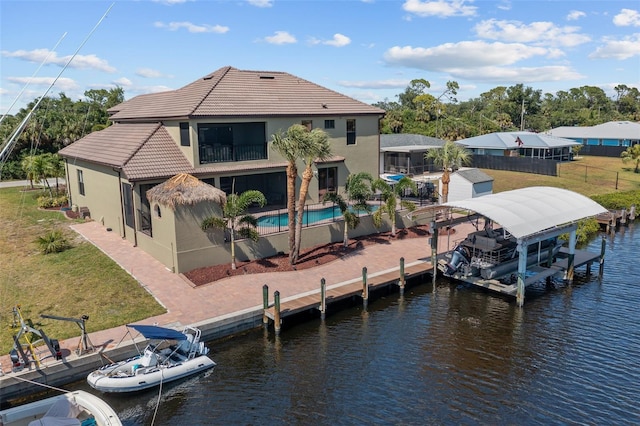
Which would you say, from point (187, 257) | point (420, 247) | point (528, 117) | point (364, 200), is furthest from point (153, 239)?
point (528, 117)

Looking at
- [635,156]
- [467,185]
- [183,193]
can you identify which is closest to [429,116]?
[635,156]

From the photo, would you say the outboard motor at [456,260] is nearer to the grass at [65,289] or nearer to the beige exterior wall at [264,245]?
the beige exterior wall at [264,245]

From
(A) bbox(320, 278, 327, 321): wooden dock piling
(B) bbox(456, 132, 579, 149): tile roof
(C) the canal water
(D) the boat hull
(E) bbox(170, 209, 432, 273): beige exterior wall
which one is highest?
(B) bbox(456, 132, 579, 149): tile roof

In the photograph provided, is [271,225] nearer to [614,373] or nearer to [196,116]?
[196,116]

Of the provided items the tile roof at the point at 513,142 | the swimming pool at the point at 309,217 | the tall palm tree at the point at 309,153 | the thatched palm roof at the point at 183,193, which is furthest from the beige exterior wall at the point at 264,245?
the tile roof at the point at 513,142

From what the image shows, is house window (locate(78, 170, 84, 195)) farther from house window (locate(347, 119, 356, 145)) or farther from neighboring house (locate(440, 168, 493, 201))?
neighboring house (locate(440, 168, 493, 201))

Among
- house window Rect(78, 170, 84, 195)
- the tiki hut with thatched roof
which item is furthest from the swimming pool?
house window Rect(78, 170, 84, 195)
